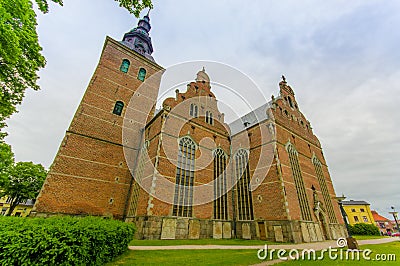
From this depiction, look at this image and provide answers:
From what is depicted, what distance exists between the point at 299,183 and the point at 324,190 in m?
6.23

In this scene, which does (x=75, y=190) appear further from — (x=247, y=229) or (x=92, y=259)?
(x=247, y=229)

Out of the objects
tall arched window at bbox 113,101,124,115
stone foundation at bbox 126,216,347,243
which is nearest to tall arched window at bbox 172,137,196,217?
stone foundation at bbox 126,216,347,243

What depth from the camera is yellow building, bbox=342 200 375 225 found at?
45.1 m

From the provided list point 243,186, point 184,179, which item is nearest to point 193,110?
point 184,179

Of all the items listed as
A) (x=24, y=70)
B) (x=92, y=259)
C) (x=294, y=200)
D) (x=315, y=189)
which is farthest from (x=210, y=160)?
(x=24, y=70)

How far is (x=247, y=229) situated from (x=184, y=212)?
Result: 6279mm

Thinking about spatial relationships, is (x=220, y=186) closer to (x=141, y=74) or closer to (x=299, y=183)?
(x=299, y=183)

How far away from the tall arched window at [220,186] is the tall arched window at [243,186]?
1389mm

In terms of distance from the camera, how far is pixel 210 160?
1845 centimetres

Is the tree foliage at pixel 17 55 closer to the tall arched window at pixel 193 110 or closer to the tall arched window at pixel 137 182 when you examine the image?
the tall arched window at pixel 137 182

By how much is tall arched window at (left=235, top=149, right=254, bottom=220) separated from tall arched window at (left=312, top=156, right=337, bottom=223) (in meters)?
9.58

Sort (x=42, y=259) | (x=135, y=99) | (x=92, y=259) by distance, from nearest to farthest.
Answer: (x=42, y=259)
(x=92, y=259)
(x=135, y=99)

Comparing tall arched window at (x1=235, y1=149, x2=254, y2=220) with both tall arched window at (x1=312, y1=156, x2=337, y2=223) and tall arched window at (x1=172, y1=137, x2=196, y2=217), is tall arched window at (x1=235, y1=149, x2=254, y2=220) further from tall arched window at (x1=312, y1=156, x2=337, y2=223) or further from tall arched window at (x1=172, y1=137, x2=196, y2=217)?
tall arched window at (x1=312, y1=156, x2=337, y2=223)

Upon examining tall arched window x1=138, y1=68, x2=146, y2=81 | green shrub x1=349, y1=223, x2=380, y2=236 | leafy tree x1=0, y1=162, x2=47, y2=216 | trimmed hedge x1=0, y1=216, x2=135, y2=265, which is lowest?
trimmed hedge x1=0, y1=216, x2=135, y2=265
